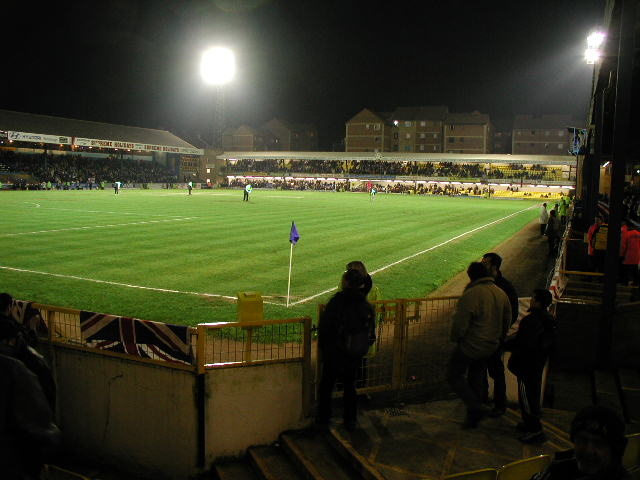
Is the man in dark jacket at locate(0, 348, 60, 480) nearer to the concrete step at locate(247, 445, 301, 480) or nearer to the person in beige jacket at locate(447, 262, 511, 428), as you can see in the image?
the concrete step at locate(247, 445, 301, 480)

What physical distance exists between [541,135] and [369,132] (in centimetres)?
3356

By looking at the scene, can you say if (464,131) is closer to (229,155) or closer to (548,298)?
(229,155)

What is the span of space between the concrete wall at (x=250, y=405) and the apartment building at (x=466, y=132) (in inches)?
4051

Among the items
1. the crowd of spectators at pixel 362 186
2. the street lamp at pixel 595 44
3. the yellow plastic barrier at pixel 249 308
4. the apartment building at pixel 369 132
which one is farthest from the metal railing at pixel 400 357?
the apartment building at pixel 369 132

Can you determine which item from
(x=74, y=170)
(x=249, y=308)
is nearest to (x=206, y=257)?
(x=249, y=308)

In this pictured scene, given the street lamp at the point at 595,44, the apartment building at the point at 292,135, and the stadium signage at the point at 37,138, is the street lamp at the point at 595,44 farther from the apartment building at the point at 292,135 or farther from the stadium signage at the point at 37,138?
the apartment building at the point at 292,135

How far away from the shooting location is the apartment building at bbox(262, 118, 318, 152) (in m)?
123

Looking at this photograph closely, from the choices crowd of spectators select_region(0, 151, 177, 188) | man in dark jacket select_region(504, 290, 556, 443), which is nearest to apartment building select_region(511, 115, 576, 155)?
crowd of spectators select_region(0, 151, 177, 188)

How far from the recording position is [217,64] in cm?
6912

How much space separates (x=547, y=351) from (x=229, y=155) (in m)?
94.3

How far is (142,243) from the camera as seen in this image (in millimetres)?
20219

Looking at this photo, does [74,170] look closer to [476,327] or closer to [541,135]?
[476,327]

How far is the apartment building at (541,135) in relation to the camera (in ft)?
333

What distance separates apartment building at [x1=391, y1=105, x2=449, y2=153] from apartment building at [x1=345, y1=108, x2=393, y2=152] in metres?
2.09
